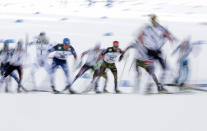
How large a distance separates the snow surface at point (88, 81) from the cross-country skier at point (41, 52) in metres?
0.08

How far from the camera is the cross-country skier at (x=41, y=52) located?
4.56 metres

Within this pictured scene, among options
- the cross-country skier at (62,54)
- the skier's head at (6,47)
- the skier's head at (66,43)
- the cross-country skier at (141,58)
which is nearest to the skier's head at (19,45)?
the skier's head at (6,47)

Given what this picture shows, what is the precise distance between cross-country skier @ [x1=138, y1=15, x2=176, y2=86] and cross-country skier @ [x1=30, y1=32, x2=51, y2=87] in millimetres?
1510

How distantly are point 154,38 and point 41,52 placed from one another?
181cm

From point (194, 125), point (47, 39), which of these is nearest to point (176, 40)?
point (194, 125)

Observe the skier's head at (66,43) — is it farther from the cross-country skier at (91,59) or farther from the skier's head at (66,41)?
the cross-country skier at (91,59)

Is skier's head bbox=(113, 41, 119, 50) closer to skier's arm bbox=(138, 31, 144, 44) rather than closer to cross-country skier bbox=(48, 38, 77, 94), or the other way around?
skier's arm bbox=(138, 31, 144, 44)

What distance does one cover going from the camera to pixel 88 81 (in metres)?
4.44

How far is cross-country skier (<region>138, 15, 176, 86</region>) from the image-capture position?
4340 mm

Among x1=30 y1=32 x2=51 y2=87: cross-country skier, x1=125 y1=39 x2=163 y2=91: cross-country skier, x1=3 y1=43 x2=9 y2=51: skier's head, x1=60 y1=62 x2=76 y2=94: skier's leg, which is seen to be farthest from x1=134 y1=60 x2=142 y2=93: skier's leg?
x1=3 y1=43 x2=9 y2=51: skier's head

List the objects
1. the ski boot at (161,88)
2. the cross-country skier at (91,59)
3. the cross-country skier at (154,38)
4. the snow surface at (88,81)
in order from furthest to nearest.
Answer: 1. the cross-country skier at (91,59)
2. the cross-country skier at (154,38)
3. the ski boot at (161,88)
4. the snow surface at (88,81)

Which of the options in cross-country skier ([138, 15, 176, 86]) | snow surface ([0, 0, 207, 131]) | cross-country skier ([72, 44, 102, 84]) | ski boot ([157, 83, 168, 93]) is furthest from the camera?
cross-country skier ([72, 44, 102, 84])

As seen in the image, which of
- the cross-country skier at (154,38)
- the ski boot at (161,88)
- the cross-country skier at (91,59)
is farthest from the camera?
the cross-country skier at (91,59)

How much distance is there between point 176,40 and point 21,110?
250 cm
